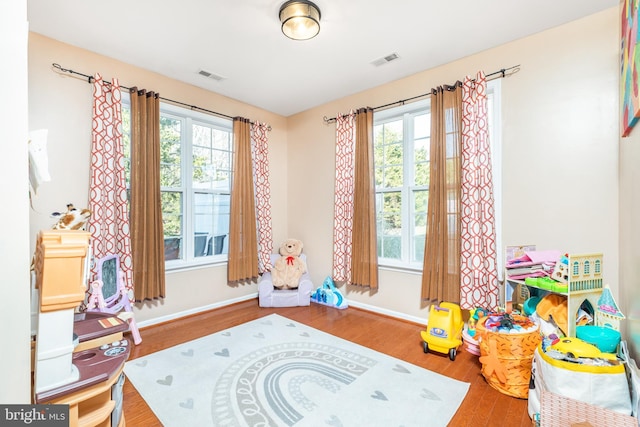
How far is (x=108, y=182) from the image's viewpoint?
105 inches

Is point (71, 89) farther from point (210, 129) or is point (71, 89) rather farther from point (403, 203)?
point (403, 203)

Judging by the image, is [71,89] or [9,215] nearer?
[9,215]

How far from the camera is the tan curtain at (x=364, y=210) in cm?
341

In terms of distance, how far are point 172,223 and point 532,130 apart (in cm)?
377

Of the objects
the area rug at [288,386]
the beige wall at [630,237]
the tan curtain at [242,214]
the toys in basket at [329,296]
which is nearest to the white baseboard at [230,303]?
the toys in basket at [329,296]

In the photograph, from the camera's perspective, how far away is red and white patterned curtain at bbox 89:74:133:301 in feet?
8.59

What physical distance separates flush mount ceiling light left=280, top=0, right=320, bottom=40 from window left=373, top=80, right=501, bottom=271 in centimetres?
150

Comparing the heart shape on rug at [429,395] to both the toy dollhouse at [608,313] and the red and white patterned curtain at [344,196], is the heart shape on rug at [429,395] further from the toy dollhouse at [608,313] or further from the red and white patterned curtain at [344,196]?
the red and white patterned curtain at [344,196]

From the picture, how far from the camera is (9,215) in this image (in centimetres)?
80

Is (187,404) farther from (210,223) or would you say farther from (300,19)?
(300,19)

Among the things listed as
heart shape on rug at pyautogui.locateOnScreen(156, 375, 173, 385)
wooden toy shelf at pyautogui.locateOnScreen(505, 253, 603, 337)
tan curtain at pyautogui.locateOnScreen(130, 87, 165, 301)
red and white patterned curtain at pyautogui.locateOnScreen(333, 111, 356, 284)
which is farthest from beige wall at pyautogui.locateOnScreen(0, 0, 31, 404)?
red and white patterned curtain at pyautogui.locateOnScreen(333, 111, 356, 284)

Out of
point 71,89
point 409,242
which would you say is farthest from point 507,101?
point 71,89

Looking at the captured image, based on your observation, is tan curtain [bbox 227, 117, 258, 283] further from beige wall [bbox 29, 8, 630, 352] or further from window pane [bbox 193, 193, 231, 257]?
beige wall [bbox 29, 8, 630, 352]

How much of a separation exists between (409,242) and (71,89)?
3657mm
